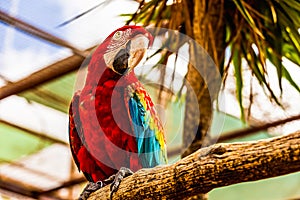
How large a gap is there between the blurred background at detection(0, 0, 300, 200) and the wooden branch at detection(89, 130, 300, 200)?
0.66 meters

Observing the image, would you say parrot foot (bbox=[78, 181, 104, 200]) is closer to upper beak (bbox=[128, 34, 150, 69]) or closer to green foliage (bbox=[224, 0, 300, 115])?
upper beak (bbox=[128, 34, 150, 69])

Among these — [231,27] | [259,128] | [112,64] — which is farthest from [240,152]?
[259,128]

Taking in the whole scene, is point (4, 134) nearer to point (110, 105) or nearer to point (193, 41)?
point (193, 41)

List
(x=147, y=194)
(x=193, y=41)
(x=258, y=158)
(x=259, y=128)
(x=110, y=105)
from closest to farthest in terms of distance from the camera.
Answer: (x=258, y=158) < (x=147, y=194) < (x=110, y=105) < (x=193, y=41) < (x=259, y=128)

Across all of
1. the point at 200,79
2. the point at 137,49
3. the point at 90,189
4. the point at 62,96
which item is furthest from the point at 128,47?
the point at 62,96

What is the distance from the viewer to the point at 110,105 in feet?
3.32

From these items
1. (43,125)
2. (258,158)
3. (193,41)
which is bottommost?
(258,158)

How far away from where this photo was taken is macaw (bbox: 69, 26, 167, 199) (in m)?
1.00

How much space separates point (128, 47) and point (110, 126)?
7.1 inches

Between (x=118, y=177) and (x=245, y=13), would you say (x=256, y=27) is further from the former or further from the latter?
(x=118, y=177)

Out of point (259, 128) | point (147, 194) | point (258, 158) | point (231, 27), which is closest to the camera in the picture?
point (258, 158)

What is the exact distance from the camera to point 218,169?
737 mm

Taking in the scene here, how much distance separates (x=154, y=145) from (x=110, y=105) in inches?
4.5

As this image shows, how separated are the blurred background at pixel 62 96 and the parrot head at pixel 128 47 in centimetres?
58
